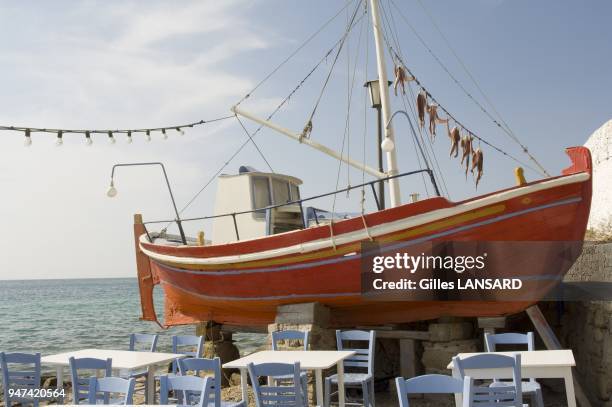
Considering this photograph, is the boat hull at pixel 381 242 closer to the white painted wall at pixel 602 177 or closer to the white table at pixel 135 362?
the white table at pixel 135 362

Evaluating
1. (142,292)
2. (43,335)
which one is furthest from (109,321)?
(142,292)

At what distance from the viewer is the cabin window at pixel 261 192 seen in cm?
1235

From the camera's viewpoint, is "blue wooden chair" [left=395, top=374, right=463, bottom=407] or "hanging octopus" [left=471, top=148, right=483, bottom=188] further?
"hanging octopus" [left=471, top=148, right=483, bottom=188]

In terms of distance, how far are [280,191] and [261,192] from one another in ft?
1.86

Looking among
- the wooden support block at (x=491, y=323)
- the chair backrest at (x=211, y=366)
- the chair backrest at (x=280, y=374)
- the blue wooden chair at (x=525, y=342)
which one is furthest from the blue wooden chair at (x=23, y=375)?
the wooden support block at (x=491, y=323)

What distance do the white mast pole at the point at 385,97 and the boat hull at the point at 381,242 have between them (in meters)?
1.33

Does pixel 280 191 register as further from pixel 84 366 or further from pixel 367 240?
pixel 84 366

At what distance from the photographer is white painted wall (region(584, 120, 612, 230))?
12.5m

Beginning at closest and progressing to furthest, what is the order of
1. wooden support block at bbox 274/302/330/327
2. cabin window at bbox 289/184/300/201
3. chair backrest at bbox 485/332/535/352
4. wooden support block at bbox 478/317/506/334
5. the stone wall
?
chair backrest at bbox 485/332/535/352 → the stone wall → wooden support block at bbox 478/317/506/334 → wooden support block at bbox 274/302/330/327 → cabin window at bbox 289/184/300/201

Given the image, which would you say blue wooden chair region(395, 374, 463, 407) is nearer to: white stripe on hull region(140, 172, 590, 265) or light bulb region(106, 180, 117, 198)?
white stripe on hull region(140, 172, 590, 265)

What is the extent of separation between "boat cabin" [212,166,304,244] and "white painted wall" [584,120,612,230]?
21.3 feet

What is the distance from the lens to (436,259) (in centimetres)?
848

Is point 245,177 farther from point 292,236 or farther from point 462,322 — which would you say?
point 462,322

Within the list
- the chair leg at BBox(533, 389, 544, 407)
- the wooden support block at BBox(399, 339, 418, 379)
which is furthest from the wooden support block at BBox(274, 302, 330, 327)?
the chair leg at BBox(533, 389, 544, 407)
